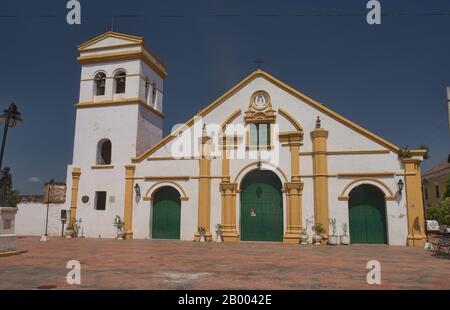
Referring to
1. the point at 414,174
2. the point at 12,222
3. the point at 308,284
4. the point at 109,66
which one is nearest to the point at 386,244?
the point at 414,174

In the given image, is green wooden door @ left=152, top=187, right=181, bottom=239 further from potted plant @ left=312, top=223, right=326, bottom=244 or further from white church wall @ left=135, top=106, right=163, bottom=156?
potted plant @ left=312, top=223, right=326, bottom=244

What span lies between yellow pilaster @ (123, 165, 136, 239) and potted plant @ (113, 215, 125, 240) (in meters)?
0.22

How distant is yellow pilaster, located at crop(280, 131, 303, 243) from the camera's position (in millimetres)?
18922

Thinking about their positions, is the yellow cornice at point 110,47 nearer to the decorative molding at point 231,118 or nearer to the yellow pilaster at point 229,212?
the decorative molding at point 231,118

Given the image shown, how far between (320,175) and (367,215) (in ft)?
10.3

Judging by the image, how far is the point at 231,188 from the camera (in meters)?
20.0

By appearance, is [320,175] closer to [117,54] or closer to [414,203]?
[414,203]

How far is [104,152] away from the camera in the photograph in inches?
973

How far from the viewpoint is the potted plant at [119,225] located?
20.9 meters

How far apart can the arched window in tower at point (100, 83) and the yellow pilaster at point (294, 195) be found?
42.8 feet

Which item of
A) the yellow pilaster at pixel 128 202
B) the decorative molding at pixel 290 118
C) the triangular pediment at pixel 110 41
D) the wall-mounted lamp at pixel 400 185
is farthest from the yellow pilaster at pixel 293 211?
the triangular pediment at pixel 110 41

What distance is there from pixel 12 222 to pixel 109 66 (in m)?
13.4

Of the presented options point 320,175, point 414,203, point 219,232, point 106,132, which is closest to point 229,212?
point 219,232
